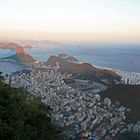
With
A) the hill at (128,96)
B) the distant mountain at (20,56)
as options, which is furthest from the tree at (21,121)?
the distant mountain at (20,56)

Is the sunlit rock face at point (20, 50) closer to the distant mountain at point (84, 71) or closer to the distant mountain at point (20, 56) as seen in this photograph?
the distant mountain at point (20, 56)

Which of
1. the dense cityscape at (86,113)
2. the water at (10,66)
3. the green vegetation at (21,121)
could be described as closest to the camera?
the green vegetation at (21,121)

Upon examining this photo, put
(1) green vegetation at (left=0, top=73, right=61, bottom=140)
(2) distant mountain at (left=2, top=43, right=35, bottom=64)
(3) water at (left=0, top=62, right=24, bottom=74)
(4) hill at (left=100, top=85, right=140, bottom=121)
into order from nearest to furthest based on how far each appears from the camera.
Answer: (1) green vegetation at (left=0, top=73, right=61, bottom=140) → (4) hill at (left=100, top=85, right=140, bottom=121) → (3) water at (left=0, top=62, right=24, bottom=74) → (2) distant mountain at (left=2, top=43, right=35, bottom=64)

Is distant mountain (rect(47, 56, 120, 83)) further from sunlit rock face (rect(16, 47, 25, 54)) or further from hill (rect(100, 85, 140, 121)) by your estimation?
hill (rect(100, 85, 140, 121))

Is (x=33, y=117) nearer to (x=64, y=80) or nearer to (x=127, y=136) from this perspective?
(x=127, y=136)

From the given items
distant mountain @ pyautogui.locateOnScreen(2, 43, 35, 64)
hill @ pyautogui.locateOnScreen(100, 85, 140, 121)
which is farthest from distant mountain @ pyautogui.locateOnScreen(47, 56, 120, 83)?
hill @ pyautogui.locateOnScreen(100, 85, 140, 121)

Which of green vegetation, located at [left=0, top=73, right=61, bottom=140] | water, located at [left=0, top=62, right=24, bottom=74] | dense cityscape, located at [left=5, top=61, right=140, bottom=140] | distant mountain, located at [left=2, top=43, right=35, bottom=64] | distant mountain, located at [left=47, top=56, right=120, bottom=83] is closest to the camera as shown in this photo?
green vegetation, located at [left=0, top=73, right=61, bottom=140]
